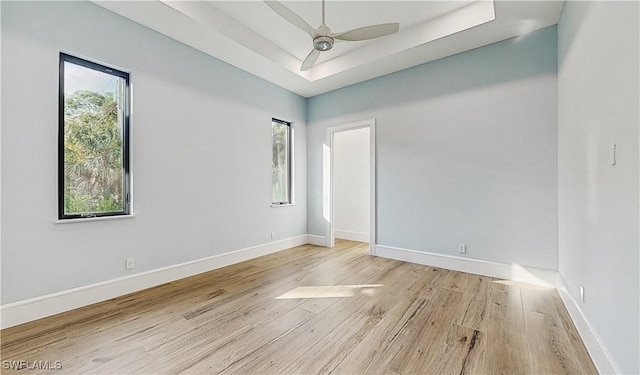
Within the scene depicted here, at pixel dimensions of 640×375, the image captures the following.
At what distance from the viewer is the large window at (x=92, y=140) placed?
2.54 metres

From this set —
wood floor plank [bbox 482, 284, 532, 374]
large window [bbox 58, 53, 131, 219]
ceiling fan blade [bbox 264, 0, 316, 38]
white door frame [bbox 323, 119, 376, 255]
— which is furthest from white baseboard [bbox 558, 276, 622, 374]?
large window [bbox 58, 53, 131, 219]

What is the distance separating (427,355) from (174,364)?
67.8 inches

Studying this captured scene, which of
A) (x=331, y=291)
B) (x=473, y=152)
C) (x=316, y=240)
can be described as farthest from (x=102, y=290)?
(x=473, y=152)

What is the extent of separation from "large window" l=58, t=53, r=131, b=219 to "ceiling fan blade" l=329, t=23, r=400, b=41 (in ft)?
8.05

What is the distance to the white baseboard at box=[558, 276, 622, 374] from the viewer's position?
1568 mm

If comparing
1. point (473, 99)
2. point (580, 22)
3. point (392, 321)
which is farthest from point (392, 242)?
point (580, 22)

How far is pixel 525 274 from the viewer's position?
126 inches

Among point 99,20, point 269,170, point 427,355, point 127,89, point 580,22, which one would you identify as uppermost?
point 99,20

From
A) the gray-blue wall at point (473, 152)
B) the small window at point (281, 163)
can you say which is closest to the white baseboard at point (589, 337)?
the gray-blue wall at point (473, 152)

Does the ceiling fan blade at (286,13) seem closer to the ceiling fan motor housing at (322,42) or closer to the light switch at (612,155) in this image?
the ceiling fan motor housing at (322,42)

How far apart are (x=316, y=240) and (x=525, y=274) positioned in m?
3.34

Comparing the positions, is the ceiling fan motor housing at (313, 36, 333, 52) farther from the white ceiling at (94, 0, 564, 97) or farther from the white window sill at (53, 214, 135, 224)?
the white window sill at (53, 214, 135, 224)

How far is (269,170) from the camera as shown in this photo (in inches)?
184

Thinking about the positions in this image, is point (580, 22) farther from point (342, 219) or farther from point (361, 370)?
point (342, 219)
